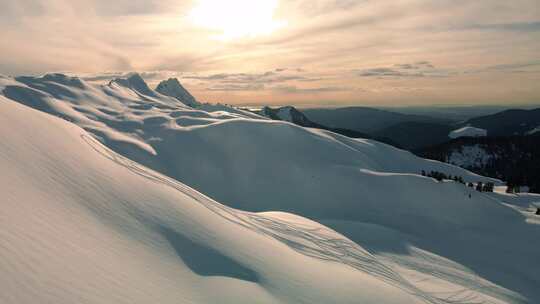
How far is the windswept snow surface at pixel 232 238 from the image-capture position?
5.28m

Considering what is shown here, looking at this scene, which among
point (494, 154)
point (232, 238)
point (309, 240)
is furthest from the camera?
point (494, 154)

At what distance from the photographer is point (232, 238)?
354 inches

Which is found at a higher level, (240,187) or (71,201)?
(71,201)

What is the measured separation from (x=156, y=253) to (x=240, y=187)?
107 ft

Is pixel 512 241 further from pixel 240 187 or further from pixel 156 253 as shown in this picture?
pixel 156 253

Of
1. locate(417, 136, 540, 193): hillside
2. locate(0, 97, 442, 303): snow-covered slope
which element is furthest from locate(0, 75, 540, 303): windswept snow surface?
locate(417, 136, 540, 193): hillside

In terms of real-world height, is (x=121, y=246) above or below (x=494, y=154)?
above

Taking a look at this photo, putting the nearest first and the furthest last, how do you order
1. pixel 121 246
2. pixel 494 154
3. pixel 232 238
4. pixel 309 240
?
1. pixel 121 246
2. pixel 232 238
3. pixel 309 240
4. pixel 494 154

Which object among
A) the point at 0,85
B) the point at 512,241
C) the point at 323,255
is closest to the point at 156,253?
the point at 323,255

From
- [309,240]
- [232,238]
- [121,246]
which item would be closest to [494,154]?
[309,240]

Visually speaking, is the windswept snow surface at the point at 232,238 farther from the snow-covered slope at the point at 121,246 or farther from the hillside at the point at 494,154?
the hillside at the point at 494,154

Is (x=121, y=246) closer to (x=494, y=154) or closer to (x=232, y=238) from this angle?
(x=232, y=238)

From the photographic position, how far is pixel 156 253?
6.70 m

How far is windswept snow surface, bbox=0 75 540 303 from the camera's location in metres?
5.28
